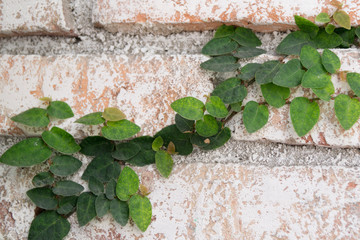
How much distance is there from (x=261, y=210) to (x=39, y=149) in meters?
0.35

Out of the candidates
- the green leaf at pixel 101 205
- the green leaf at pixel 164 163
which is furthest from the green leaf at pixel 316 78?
the green leaf at pixel 101 205

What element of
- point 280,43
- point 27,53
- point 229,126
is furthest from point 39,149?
point 280,43

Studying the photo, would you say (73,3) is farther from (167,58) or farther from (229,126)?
(229,126)

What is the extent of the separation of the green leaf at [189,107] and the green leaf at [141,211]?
145 millimetres

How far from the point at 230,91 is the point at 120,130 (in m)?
0.17

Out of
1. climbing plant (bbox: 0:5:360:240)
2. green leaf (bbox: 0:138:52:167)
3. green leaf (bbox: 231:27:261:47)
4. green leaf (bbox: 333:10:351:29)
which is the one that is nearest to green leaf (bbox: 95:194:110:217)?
climbing plant (bbox: 0:5:360:240)

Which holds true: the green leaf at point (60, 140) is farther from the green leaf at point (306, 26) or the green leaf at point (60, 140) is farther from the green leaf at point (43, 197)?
the green leaf at point (306, 26)

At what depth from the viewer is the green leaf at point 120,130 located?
562 mm

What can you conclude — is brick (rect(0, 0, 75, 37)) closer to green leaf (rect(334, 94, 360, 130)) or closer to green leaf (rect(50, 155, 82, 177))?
green leaf (rect(50, 155, 82, 177))

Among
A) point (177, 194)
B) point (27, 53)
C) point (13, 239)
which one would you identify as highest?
point (27, 53)

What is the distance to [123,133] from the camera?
0.56 meters

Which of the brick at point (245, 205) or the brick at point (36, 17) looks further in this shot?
the brick at point (36, 17)

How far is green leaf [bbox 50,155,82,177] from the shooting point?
59 centimetres

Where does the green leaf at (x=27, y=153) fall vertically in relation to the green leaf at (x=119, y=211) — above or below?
above
